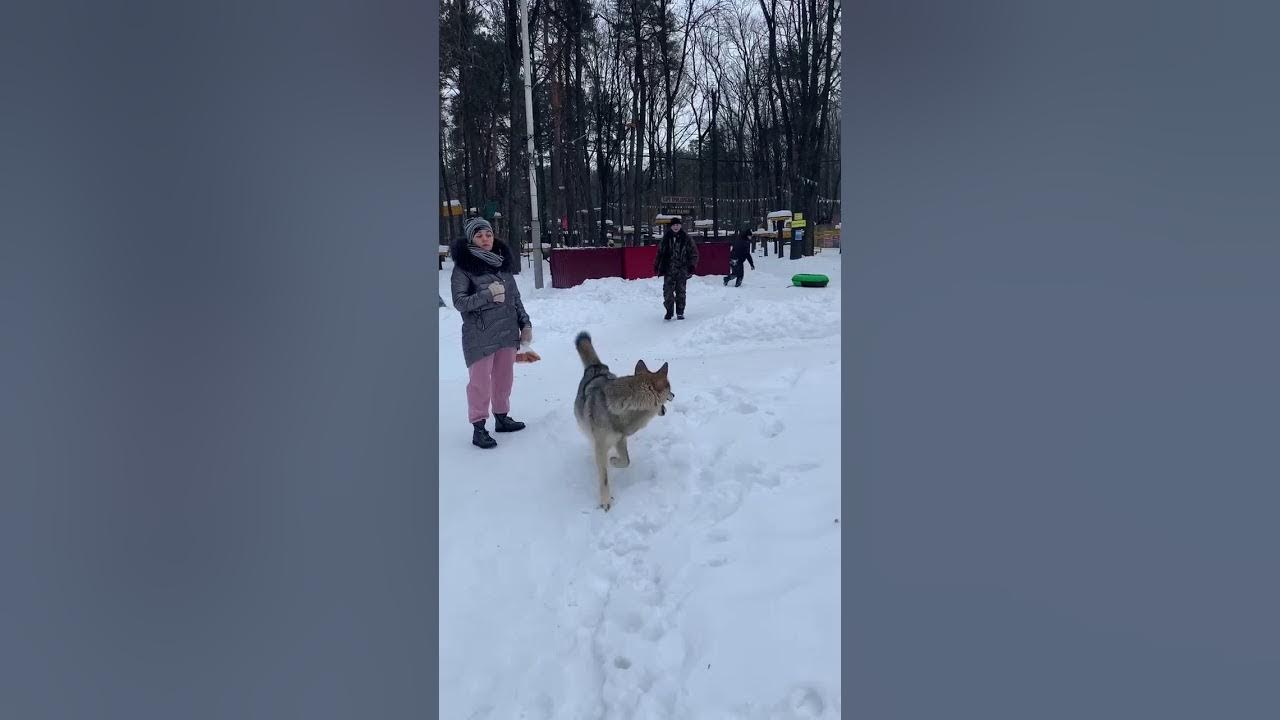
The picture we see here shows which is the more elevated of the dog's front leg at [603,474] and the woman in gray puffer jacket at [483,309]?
the woman in gray puffer jacket at [483,309]

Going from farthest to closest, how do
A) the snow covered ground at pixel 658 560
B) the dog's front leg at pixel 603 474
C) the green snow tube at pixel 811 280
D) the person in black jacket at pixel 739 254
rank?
the person in black jacket at pixel 739 254
the green snow tube at pixel 811 280
the dog's front leg at pixel 603 474
the snow covered ground at pixel 658 560

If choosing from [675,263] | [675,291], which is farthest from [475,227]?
[675,291]

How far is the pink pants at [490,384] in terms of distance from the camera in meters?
4.95

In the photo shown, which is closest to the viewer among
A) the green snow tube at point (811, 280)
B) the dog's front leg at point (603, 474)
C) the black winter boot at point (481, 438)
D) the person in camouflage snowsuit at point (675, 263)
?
the dog's front leg at point (603, 474)

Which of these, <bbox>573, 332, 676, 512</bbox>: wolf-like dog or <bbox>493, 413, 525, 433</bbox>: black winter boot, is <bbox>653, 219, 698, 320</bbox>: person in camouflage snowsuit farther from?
<bbox>573, 332, 676, 512</bbox>: wolf-like dog

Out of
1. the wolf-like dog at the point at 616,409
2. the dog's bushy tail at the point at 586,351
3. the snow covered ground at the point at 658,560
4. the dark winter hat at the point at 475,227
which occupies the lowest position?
the snow covered ground at the point at 658,560

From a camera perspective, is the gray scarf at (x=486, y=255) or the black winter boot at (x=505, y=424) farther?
the black winter boot at (x=505, y=424)

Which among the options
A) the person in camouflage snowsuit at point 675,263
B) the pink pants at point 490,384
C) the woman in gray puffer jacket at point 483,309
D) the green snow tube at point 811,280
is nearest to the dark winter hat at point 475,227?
the woman in gray puffer jacket at point 483,309

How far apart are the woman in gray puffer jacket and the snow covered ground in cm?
37

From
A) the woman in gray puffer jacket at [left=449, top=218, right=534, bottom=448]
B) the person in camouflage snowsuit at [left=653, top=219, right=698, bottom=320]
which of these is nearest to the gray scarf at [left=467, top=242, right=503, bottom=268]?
the woman in gray puffer jacket at [left=449, top=218, right=534, bottom=448]

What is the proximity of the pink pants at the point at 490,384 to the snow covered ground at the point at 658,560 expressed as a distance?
0.81 feet

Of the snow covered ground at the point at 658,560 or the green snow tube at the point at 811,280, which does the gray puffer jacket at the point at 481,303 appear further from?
the green snow tube at the point at 811,280

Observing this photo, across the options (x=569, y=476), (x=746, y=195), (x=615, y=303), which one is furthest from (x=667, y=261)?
(x=746, y=195)
